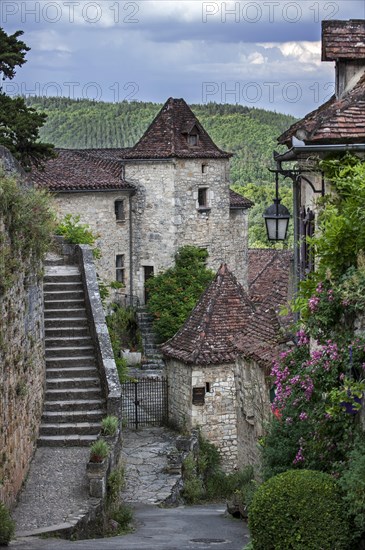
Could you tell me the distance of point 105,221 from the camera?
4472 centimetres

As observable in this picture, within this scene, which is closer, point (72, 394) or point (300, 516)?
point (300, 516)

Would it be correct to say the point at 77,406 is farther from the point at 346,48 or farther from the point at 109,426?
the point at 346,48

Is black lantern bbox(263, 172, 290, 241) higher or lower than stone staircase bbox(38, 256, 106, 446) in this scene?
higher

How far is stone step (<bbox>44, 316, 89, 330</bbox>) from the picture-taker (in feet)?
72.5

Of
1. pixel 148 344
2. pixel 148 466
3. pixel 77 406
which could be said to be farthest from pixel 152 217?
pixel 77 406

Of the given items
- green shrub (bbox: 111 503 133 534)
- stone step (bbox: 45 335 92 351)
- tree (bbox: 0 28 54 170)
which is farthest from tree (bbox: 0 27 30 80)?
Answer: green shrub (bbox: 111 503 133 534)

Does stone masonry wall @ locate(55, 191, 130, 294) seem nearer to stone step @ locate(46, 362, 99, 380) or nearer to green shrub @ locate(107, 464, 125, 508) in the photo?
stone step @ locate(46, 362, 99, 380)

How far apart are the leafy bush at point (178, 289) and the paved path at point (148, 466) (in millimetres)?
12713

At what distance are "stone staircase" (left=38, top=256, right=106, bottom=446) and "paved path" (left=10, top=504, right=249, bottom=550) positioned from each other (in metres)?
1.89

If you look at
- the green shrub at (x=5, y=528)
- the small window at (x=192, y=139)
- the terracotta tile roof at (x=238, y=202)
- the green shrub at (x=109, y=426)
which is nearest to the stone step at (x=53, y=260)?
the green shrub at (x=109, y=426)

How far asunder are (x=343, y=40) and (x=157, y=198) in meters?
28.8

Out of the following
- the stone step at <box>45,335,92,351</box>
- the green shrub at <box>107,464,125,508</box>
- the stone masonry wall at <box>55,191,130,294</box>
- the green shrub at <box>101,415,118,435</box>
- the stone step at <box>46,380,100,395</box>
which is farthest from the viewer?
the stone masonry wall at <box>55,191,130,294</box>

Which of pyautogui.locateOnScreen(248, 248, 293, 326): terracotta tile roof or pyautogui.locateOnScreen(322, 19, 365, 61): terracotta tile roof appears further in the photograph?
pyautogui.locateOnScreen(248, 248, 293, 326): terracotta tile roof

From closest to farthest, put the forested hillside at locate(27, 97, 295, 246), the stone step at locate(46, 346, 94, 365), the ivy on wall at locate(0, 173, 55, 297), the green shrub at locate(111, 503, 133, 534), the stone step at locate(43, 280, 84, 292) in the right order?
1. the ivy on wall at locate(0, 173, 55, 297)
2. the green shrub at locate(111, 503, 133, 534)
3. the stone step at locate(46, 346, 94, 365)
4. the stone step at locate(43, 280, 84, 292)
5. the forested hillside at locate(27, 97, 295, 246)
